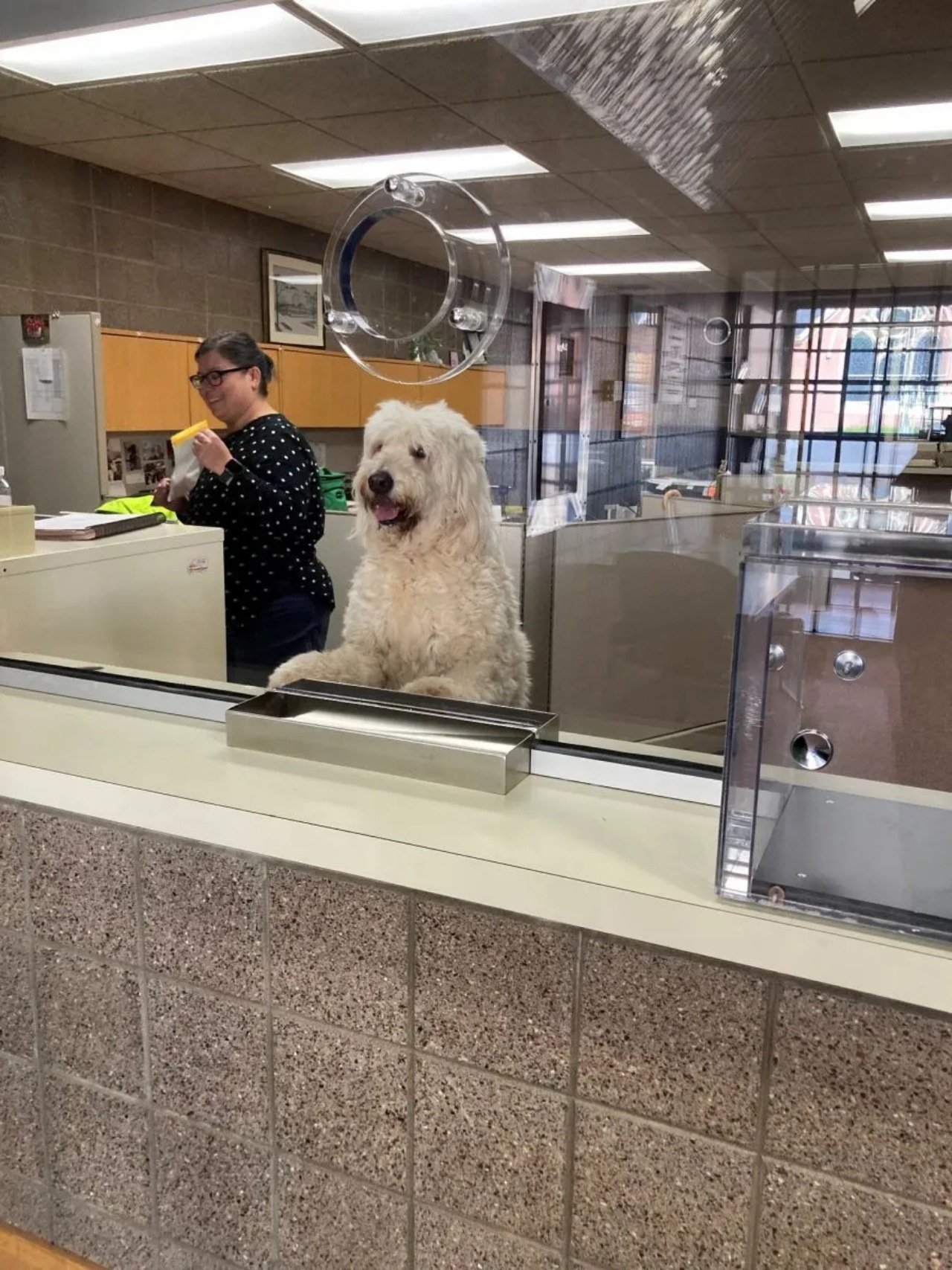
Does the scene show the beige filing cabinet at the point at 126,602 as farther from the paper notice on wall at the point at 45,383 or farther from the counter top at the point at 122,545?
the paper notice on wall at the point at 45,383

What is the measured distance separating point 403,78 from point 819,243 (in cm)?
65

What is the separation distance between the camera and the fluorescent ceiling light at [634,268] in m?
1.40

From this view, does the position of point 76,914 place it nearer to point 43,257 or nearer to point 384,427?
point 384,427

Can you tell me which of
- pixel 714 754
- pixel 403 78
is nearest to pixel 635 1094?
pixel 714 754

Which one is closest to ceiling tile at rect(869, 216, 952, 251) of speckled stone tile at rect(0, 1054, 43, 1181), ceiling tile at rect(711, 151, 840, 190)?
ceiling tile at rect(711, 151, 840, 190)

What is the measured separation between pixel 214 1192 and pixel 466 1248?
0.36m

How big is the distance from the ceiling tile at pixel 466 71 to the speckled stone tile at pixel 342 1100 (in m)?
1.28

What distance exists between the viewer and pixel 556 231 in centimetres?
144

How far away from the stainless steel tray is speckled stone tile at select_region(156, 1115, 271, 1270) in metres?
0.50

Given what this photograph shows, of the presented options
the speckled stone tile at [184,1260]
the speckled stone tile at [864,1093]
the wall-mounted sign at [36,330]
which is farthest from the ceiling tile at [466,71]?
the speckled stone tile at [184,1260]

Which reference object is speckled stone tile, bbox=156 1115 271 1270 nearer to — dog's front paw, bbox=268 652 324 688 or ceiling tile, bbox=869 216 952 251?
dog's front paw, bbox=268 652 324 688

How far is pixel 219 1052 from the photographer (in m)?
1.19

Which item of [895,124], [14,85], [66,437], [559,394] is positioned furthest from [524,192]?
[66,437]

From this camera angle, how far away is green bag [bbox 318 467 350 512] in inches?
54.9
